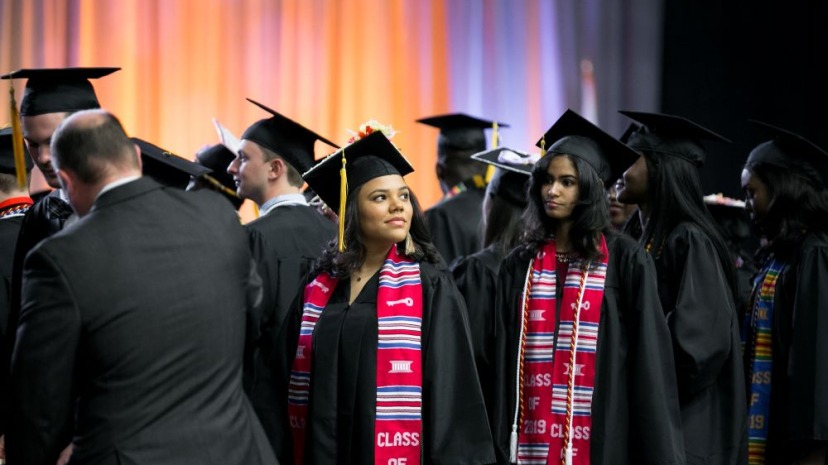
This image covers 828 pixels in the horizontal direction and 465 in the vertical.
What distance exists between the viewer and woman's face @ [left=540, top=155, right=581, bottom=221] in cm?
390

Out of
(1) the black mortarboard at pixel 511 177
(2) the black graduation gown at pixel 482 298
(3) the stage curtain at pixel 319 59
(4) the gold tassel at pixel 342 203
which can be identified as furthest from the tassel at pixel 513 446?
(3) the stage curtain at pixel 319 59

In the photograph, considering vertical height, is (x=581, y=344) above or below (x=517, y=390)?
above

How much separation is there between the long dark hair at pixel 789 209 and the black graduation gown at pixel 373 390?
1.92m

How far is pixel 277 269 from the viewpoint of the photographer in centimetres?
428

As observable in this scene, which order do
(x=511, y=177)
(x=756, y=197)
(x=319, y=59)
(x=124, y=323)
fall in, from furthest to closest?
(x=319, y=59) → (x=756, y=197) → (x=511, y=177) → (x=124, y=323)

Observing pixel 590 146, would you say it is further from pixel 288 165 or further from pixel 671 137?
pixel 288 165

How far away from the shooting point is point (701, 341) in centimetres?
402

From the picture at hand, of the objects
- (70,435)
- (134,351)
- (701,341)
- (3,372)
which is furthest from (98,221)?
(701,341)

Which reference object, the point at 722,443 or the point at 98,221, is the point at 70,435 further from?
the point at 722,443

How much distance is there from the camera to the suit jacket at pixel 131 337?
2.47 m

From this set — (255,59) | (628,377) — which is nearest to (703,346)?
(628,377)

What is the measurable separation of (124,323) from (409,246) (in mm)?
1384

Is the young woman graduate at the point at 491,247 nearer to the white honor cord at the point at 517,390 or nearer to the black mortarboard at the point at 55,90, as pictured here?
the white honor cord at the point at 517,390

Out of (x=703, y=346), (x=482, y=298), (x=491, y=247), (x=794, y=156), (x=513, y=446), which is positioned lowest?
(x=513, y=446)
